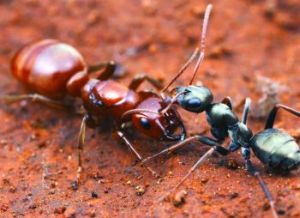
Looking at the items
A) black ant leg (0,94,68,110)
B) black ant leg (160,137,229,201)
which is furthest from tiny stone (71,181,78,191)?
black ant leg (0,94,68,110)

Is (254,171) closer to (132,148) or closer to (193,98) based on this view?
(193,98)

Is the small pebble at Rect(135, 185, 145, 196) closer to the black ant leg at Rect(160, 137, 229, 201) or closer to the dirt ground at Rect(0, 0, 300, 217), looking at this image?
the dirt ground at Rect(0, 0, 300, 217)

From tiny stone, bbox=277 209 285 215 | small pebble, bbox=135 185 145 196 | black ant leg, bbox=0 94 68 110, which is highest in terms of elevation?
tiny stone, bbox=277 209 285 215

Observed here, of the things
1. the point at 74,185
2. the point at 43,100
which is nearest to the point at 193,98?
the point at 74,185

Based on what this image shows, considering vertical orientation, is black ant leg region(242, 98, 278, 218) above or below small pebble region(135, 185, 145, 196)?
above

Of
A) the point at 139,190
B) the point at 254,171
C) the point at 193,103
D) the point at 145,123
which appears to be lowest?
the point at 139,190

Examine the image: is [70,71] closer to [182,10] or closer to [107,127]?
[107,127]
